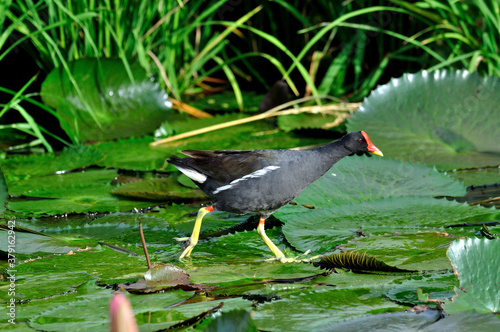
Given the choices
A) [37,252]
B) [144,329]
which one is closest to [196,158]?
[37,252]

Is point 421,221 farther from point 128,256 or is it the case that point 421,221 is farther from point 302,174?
point 128,256

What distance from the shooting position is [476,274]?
1147 mm

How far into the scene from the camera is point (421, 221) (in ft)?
5.76

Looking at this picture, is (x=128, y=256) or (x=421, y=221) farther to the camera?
(x=421, y=221)

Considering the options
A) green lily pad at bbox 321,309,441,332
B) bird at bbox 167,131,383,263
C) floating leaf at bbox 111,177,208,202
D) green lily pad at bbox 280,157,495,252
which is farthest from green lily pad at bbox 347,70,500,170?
green lily pad at bbox 321,309,441,332

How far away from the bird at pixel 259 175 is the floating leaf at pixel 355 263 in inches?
8.3

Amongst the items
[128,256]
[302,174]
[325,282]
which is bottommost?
[325,282]

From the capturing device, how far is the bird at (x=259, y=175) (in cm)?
170

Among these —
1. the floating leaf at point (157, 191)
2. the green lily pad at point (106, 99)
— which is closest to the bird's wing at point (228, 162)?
the floating leaf at point (157, 191)

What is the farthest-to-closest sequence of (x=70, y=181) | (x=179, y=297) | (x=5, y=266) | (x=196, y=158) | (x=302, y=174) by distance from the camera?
(x=70, y=181) < (x=196, y=158) < (x=302, y=174) < (x=5, y=266) < (x=179, y=297)

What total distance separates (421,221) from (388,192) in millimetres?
269

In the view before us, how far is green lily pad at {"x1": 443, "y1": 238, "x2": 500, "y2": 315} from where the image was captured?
3.59 feet

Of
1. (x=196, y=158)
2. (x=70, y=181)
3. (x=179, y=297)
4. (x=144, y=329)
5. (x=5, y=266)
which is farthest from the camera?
(x=70, y=181)

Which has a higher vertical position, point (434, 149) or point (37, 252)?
point (434, 149)
